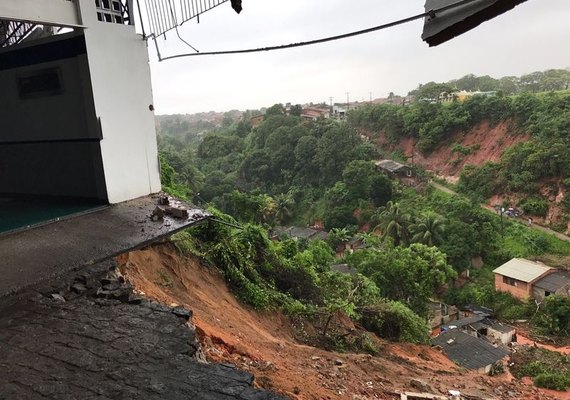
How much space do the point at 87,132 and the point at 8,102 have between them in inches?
62.6

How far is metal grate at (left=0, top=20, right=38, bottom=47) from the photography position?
615cm

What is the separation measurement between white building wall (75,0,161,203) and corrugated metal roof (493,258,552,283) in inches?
836

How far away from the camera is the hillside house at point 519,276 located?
21.4 m

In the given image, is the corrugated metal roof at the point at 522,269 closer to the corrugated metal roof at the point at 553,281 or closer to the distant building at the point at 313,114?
the corrugated metal roof at the point at 553,281

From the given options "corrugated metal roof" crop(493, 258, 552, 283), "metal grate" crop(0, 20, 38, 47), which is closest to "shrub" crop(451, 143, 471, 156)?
"corrugated metal roof" crop(493, 258, 552, 283)

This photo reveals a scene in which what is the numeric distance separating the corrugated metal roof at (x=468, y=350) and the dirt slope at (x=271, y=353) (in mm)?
6692

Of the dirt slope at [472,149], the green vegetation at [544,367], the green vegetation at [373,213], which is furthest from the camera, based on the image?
the dirt slope at [472,149]

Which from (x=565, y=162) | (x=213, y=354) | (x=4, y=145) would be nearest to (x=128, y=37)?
(x=4, y=145)

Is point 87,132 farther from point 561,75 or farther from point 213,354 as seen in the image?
point 561,75

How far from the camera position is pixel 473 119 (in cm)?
3853

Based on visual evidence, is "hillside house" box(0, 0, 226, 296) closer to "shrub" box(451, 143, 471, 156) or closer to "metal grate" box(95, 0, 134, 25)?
"metal grate" box(95, 0, 134, 25)

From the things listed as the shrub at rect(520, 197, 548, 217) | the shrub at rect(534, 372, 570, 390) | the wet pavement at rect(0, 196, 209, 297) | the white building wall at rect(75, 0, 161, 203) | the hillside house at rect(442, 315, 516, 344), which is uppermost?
the white building wall at rect(75, 0, 161, 203)

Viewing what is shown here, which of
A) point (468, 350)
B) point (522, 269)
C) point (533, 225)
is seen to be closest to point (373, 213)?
point (533, 225)

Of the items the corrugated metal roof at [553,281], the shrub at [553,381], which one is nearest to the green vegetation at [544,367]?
the shrub at [553,381]
